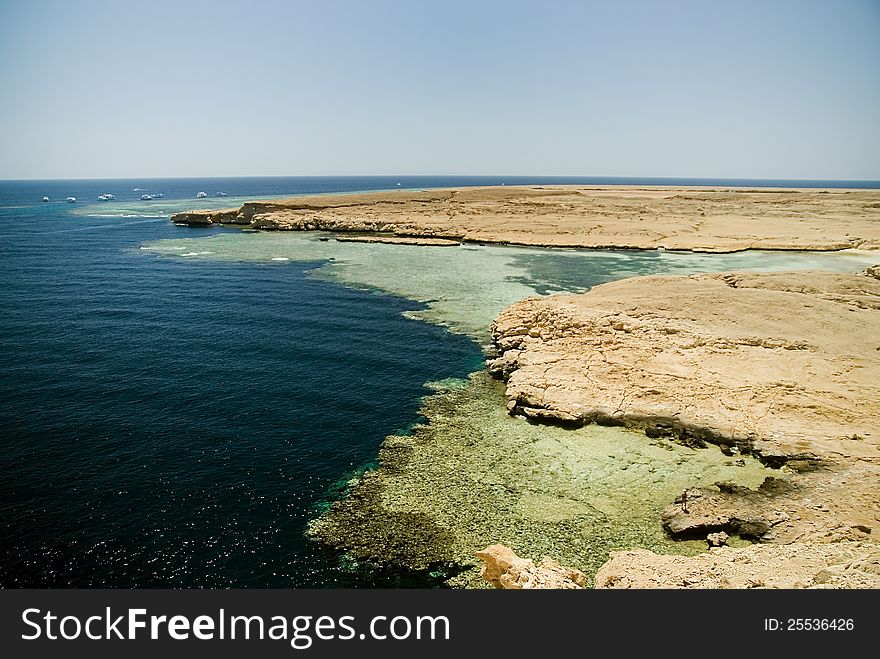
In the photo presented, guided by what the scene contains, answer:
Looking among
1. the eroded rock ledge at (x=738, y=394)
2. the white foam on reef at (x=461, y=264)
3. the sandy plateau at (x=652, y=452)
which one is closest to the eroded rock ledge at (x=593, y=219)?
the white foam on reef at (x=461, y=264)

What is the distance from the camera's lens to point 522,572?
46.1 ft

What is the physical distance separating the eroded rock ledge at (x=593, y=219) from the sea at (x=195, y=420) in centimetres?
4345

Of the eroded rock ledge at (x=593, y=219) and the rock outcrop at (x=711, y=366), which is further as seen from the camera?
the eroded rock ledge at (x=593, y=219)

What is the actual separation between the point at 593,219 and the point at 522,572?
85.0 metres

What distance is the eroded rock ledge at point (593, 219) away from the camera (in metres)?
73.6

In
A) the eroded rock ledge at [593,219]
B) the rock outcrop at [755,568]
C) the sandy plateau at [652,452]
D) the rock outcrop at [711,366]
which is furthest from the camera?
the eroded rock ledge at [593,219]

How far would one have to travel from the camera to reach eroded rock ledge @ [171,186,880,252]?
2899 inches

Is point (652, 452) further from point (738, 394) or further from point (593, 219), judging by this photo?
point (593, 219)

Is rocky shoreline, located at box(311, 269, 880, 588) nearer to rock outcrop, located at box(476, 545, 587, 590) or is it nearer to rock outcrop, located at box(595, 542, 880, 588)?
rock outcrop, located at box(595, 542, 880, 588)

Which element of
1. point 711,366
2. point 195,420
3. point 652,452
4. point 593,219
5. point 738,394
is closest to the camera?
point 652,452

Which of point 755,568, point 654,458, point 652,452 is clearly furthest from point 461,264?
point 755,568

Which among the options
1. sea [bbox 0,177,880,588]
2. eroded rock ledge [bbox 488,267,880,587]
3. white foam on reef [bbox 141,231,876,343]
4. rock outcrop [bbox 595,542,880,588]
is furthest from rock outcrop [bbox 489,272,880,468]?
white foam on reef [bbox 141,231,876,343]

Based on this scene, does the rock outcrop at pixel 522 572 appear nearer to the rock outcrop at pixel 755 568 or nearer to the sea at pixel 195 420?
the rock outcrop at pixel 755 568

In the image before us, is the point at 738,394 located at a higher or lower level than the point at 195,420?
higher
